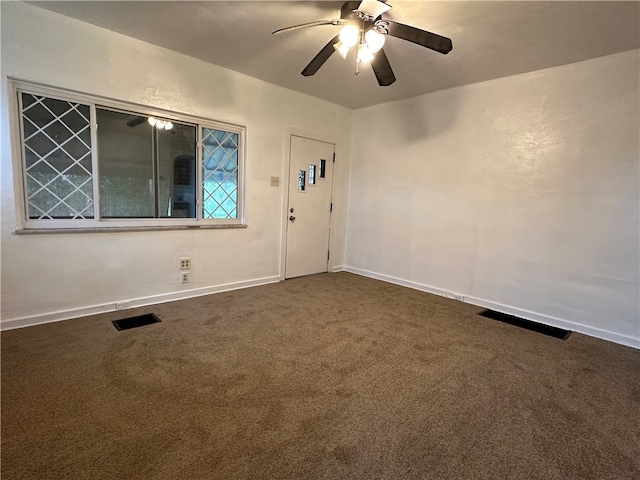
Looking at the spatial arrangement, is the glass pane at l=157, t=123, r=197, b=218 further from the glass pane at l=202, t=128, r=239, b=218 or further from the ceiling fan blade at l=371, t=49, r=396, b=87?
the ceiling fan blade at l=371, t=49, r=396, b=87

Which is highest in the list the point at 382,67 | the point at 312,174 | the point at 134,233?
the point at 382,67

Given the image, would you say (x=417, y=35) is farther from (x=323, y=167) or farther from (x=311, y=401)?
A: (x=323, y=167)

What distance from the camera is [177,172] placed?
3.49m

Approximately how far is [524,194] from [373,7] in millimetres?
2509

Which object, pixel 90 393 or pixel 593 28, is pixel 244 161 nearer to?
pixel 90 393

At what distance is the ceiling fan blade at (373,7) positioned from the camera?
6.49 ft

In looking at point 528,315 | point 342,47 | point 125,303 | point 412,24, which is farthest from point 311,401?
point 412,24

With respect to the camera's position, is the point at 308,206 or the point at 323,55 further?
the point at 308,206

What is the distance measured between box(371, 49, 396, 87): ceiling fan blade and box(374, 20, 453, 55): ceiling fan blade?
0.22m


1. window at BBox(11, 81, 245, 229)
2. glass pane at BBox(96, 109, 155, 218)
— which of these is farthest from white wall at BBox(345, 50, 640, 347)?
glass pane at BBox(96, 109, 155, 218)

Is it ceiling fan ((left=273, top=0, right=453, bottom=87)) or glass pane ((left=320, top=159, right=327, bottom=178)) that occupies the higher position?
ceiling fan ((left=273, top=0, right=453, bottom=87))

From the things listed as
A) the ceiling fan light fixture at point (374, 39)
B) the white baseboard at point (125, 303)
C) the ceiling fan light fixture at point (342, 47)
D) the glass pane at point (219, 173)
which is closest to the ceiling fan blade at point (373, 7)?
the ceiling fan light fixture at point (374, 39)

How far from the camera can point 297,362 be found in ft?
7.75

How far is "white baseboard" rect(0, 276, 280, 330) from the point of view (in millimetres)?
2705
